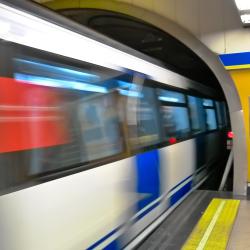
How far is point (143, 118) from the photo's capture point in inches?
180

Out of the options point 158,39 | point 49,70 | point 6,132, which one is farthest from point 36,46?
point 158,39

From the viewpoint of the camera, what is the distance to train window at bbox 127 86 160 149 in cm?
421

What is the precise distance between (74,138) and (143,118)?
65.6 inches

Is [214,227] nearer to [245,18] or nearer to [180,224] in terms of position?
[180,224]

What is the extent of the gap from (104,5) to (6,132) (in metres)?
5.87

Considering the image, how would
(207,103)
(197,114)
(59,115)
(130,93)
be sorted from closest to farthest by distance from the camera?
(59,115)
(130,93)
(197,114)
(207,103)

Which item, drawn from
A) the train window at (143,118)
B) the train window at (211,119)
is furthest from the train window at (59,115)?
the train window at (211,119)

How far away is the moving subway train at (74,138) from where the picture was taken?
2318 mm

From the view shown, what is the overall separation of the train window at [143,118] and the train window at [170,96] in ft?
0.86

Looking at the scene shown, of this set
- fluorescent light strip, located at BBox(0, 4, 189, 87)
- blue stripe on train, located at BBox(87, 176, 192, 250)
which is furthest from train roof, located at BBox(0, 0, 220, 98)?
blue stripe on train, located at BBox(87, 176, 192, 250)

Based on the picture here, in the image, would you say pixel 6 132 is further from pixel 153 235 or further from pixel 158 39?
pixel 158 39

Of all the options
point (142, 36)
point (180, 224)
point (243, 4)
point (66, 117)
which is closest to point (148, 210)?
point (180, 224)

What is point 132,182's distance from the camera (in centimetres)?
401

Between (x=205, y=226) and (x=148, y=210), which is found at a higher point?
(x=148, y=210)
